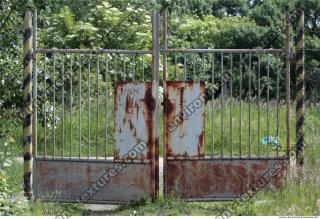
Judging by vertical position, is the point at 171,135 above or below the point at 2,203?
above

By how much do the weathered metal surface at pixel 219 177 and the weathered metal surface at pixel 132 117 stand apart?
1.47 feet

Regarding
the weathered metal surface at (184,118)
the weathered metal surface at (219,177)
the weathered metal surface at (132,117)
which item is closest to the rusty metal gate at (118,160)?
the weathered metal surface at (132,117)

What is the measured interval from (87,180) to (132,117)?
0.95 m

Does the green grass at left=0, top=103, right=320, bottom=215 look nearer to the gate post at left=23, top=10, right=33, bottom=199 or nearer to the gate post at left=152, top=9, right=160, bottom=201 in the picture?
the gate post at left=152, top=9, right=160, bottom=201

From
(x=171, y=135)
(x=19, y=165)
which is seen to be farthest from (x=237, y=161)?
(x=19, y=165)

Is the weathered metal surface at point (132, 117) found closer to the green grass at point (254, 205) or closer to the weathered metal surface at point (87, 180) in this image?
the weathered metal surface at point (87, 180)

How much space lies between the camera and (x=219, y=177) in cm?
764

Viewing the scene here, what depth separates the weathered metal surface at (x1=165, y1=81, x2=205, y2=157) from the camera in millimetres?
7520

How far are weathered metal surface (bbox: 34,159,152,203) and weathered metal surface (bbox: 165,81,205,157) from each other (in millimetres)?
449

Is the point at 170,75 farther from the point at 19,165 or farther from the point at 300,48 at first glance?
the point at 300,48

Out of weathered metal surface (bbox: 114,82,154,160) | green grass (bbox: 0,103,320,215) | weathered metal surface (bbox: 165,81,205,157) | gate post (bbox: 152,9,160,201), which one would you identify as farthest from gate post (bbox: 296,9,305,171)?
weathered metal surface (bbox: 114,82,154,160)

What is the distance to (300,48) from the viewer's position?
757 cm

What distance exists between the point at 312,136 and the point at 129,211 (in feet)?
11.2

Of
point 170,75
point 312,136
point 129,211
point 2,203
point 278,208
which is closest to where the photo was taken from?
point 2,203
